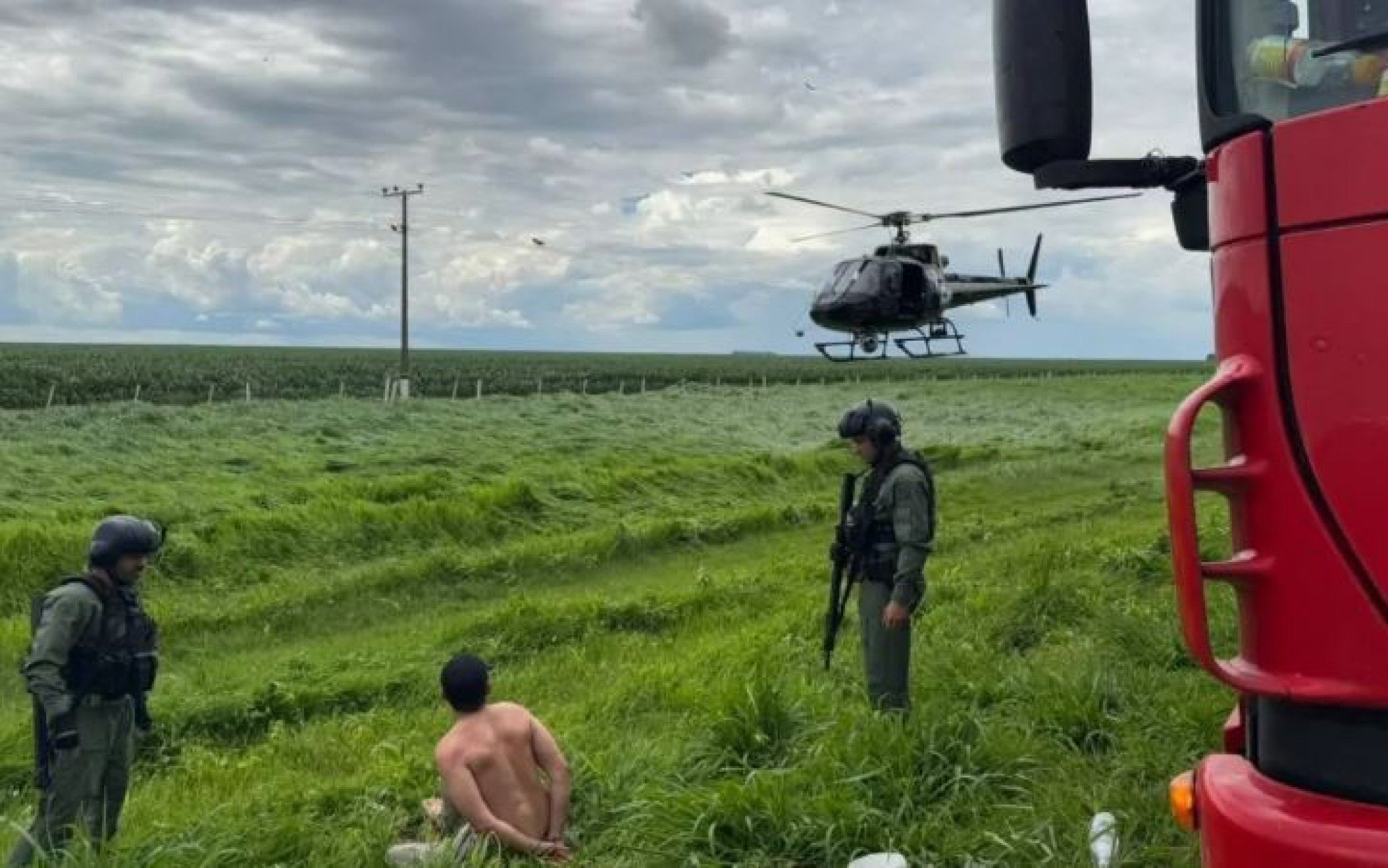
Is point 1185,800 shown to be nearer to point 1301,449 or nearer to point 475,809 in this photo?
point 1301,449

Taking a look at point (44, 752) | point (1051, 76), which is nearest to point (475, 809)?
point (44, 752)

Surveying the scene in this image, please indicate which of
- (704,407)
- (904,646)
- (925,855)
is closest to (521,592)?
(904,646)

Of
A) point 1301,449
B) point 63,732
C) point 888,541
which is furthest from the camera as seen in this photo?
point 888,541

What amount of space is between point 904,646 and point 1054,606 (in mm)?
2455

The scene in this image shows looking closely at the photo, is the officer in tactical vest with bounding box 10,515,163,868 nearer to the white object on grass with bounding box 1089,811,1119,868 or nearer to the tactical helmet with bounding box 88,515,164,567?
the tactical helmet with bounding box 88,515,164,567

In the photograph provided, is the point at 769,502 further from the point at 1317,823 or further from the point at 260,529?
the point at 1317,823

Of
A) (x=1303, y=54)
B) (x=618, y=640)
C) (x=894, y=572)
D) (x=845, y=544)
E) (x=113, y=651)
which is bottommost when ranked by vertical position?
(x=618, y=640)

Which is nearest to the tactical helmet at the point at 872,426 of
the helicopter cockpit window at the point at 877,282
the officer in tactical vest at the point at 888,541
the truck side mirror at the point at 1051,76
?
the officer in tactical vest at the point at 888,541

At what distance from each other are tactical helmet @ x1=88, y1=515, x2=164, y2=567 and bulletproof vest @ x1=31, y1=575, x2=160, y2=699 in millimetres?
106

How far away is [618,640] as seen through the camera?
10.4 m

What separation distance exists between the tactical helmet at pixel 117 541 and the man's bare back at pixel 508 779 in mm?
1636

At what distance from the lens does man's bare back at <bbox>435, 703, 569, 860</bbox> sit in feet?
16.9

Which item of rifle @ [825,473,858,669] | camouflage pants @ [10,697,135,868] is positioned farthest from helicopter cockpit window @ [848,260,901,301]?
camouflage pants @ [10,697,135,868]

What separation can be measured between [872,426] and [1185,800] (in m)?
3.93
